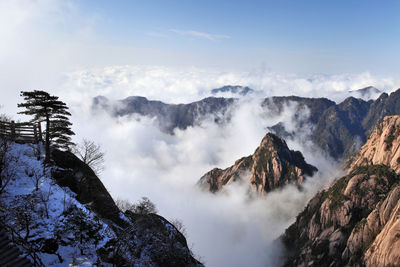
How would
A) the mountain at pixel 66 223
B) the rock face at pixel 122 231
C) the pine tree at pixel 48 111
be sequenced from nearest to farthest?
the mountain at pixel 66 223
the rock face at pixel 122 231
the pine tree at pixel 48 111

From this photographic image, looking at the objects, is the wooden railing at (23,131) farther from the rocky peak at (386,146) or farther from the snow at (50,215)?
the rocky peak at (386,146)

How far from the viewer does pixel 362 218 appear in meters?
106

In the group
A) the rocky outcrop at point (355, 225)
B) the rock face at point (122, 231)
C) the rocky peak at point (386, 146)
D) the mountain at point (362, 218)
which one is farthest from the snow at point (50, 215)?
the rocky peak at point (386, 146)

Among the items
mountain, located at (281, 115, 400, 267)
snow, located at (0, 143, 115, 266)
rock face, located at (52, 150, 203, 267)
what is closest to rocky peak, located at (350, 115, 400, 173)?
mountain, located at (281, 115, 400, 267)

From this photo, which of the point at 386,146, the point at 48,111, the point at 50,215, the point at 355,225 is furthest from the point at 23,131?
the point at 386,146

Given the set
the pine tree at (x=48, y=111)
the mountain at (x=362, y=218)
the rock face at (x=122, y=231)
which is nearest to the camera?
the rock face at (x=122, y=231)

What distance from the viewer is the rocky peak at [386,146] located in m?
120

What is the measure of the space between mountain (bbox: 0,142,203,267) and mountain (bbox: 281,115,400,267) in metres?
81.6

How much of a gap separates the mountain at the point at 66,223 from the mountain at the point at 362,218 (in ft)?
268

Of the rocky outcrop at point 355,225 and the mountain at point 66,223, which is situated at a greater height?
the mountain at point 66,223

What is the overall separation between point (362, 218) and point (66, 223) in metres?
124

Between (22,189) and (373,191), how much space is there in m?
133

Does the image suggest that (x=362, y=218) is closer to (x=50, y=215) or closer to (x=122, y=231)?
(x=122, y=231)

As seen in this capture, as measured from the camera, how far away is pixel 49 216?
2472cm
